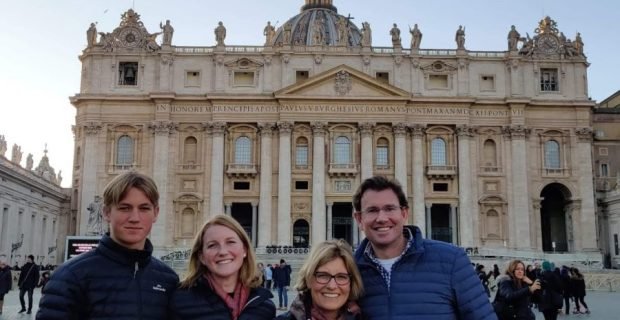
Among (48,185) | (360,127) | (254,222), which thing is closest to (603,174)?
(360,127)

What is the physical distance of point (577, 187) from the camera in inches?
2045

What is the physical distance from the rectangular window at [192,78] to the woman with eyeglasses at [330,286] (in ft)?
163

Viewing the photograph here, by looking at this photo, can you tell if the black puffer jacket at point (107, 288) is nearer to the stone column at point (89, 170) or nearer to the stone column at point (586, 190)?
the stone column at point (89, 170)

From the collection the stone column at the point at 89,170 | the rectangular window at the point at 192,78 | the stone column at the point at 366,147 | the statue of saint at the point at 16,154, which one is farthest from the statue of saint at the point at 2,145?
the stone column at the point at 366,147

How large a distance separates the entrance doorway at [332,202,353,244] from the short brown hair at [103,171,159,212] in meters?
48.3

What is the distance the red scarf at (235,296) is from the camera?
4637 mm

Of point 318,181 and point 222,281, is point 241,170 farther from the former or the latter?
point 222,281

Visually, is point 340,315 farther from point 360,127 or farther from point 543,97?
point 543,97

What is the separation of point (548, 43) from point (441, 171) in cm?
1464

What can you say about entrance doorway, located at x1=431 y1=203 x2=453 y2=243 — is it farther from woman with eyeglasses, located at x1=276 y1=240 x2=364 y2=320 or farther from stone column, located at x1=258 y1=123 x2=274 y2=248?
woman with eyeglasses, located at x1=276 y1=240 x2=364 y2=320

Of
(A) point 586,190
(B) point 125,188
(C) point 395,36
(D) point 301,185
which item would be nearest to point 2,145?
(D) point 301,185

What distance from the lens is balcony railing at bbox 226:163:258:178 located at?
5106 cm

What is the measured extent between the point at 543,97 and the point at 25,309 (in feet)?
144

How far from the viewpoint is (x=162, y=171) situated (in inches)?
2003
